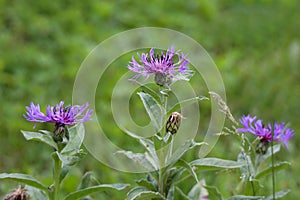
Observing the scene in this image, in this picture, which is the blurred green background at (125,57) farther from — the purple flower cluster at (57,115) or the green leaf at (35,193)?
the purple flower cluster at (57,115)

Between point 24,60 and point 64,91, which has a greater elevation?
point 24,60

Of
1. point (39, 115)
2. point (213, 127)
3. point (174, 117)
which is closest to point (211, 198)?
point (174, 117)

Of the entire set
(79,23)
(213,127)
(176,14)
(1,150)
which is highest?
(176,14)

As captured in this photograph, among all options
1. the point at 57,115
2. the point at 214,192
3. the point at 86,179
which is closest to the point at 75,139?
the point at 57,115

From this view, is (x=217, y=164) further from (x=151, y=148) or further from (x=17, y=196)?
(x=17, y=196)

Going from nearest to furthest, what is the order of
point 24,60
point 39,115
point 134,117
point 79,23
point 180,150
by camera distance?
point 39,115 < point 180,150 < point 134,117 < point 24,60 < point 79,23

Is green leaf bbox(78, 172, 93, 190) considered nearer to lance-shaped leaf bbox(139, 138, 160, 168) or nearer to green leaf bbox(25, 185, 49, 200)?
green leaf bbox(25, 185, 49, 200)

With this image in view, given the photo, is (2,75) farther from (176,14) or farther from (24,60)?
(176,14)

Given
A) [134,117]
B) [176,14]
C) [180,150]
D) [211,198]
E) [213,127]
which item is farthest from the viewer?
[176,14]
